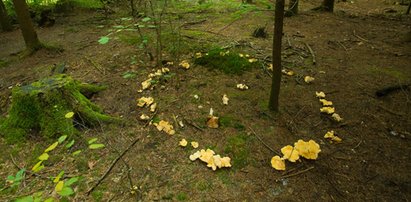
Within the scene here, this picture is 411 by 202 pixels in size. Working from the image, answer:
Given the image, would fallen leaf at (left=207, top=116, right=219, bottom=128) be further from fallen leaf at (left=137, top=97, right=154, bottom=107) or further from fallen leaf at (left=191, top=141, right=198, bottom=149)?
fallen leaf at (left=137, top=97, right=154, bottom=107)

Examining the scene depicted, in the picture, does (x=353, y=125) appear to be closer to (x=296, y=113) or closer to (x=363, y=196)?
(x=296, y=113)

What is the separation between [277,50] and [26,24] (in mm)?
6780

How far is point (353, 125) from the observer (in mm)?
3828

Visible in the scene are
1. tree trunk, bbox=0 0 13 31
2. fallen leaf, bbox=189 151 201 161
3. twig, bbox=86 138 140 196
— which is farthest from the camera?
tree trunk, bbox=0 0 13 31

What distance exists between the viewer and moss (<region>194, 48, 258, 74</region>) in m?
5.33

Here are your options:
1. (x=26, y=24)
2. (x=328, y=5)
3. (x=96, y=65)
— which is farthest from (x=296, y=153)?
(x=328, y=5)

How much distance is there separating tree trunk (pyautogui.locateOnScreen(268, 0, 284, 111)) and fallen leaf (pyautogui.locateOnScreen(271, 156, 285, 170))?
1.09 m

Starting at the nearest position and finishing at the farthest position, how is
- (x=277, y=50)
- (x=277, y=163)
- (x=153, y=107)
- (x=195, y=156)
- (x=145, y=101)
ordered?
(x=277, y=163) → (x=195, y=156) → (x=277, y=50) → (x=153, y=107) → (x=145, y=101)

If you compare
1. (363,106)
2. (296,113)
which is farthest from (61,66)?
(363,106)

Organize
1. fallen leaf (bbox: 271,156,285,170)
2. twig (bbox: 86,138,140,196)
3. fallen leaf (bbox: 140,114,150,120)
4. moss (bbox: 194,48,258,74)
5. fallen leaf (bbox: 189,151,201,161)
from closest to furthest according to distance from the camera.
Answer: twig (bbox: 86,138,140,196) → fallen leaf (bbox: 271,156,285,170) → fallen leaf (bbox: 189,151,201,161) → fallen leaf (bbox: 140,114,150,120) → moss (bbox: 194,48,258,74)

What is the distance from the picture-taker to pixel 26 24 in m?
6.95

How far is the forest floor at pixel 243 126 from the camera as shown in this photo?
2979 mm

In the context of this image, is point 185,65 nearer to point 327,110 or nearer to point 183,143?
point 183,143

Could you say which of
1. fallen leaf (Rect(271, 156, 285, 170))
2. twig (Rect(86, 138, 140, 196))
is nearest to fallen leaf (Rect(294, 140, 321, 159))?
fallen leaf (Rect(271, 156, 285, 170))
